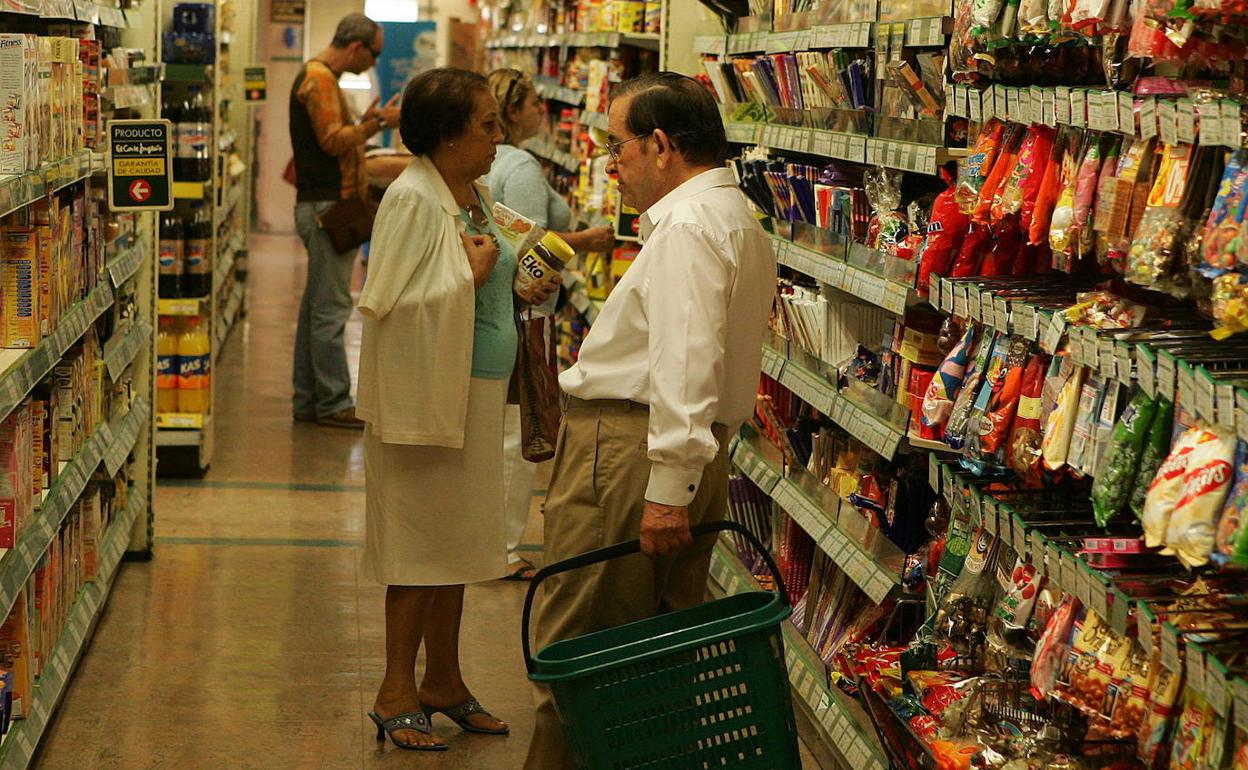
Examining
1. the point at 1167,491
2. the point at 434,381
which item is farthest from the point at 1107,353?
the point at 434,381

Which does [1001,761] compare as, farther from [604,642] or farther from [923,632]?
[604,642]

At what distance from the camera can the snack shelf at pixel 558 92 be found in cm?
748

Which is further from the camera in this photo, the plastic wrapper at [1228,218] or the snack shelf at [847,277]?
the snack shelf at [847,277]

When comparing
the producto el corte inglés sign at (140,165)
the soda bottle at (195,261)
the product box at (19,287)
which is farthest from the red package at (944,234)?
the soda bottle at (195,261)

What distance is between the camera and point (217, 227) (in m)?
8.97

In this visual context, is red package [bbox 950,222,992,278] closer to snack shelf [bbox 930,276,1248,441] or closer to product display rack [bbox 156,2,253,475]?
snack shelf [bbox 930,276,1248,441]

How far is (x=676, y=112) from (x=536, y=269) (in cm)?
91

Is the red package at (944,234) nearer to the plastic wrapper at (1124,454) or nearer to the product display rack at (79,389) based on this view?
the plastic wrapper at (1124,454)

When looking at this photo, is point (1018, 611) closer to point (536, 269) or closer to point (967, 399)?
point (967, 399)

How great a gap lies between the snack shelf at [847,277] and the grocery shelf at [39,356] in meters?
1.81

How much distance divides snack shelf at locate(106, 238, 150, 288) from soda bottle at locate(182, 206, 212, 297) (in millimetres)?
1275

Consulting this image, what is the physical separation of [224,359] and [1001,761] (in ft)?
27.0

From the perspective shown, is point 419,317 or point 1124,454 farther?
point 419,317

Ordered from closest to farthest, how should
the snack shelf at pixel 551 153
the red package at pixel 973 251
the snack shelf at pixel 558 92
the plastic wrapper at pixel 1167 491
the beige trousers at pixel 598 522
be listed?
the plastic wrapper at pixel 1167 491 → the red package at pixel 973 251 → the beige trousers at pixel 598 522 → the snack shelf at pixel 558 92 → the snack shelf at pixel 551 153
